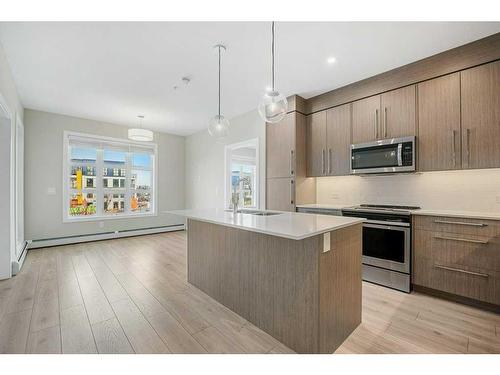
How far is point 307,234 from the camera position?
1400 millimetres

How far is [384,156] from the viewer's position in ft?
10.0

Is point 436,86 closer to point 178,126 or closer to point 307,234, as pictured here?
point 307,234

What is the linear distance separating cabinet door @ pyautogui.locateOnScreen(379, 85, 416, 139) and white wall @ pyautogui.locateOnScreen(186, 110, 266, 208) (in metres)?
1.98

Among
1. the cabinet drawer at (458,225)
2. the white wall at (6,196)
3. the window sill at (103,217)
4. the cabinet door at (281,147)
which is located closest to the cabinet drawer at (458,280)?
the cabinet drawer at (458,225)

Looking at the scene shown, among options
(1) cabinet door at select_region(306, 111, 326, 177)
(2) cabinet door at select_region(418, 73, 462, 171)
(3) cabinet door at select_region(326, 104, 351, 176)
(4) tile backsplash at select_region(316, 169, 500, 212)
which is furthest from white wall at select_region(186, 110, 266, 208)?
(2) cabinet door at select_region(418, 73, 462, 171)

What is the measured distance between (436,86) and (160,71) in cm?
330

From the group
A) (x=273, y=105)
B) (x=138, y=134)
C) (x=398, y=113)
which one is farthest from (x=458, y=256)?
(x=138, y=134)

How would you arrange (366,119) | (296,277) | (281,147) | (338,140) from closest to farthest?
1. (296,277)
2. (366,119)
3. (338,140)
4. (281,147)

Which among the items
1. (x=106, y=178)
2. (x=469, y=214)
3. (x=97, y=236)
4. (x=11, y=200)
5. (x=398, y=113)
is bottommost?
(x=97, y=236)

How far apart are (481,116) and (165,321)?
3.63m

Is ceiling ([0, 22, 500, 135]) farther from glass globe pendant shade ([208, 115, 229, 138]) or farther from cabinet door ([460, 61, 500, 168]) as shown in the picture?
glass globe pendant shade ([208, 115, 229, 138])

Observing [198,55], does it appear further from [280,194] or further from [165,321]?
[165,321]

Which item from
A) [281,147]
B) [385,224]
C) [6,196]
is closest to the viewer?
[385,224]

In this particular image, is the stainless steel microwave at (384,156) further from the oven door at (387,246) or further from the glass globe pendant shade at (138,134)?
the glass globe pendant shade at (138,134)
